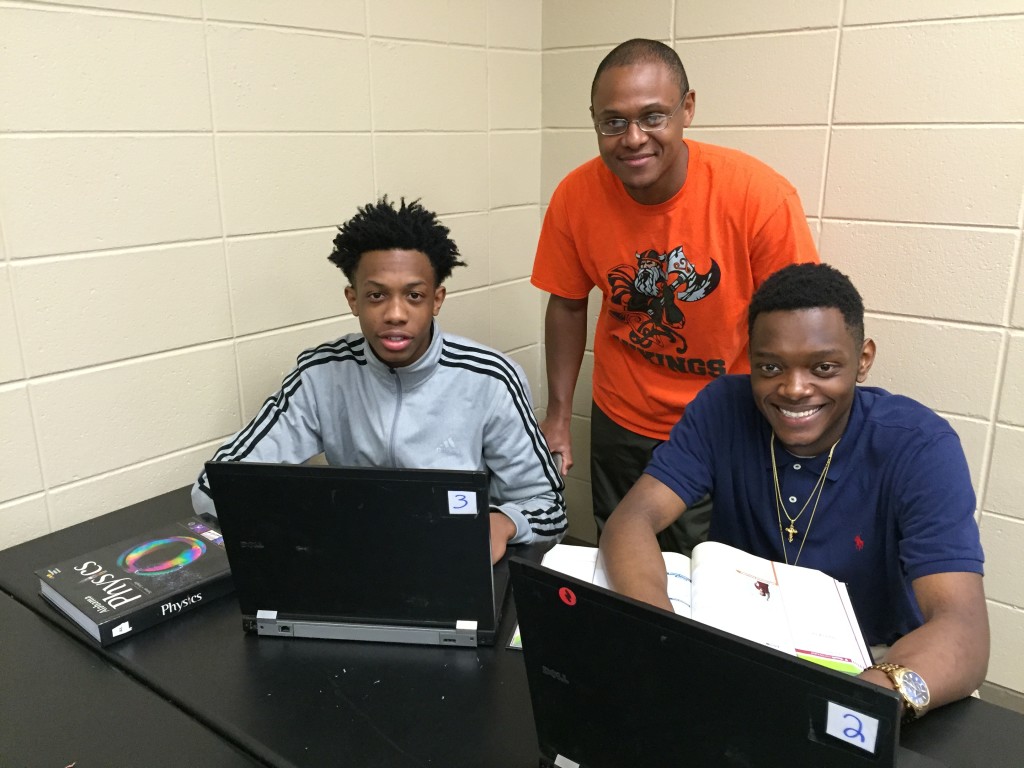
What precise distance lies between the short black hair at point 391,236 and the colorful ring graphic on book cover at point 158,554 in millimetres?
607

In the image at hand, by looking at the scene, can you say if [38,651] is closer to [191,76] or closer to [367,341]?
[367,341]

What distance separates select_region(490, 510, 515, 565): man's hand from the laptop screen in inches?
9.7

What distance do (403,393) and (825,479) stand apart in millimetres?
844

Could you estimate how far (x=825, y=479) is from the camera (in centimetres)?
140

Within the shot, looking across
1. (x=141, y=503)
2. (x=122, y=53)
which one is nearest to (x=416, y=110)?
(x=122, y=53)

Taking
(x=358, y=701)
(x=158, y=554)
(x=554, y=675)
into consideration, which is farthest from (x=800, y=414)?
(x=158, y=554)

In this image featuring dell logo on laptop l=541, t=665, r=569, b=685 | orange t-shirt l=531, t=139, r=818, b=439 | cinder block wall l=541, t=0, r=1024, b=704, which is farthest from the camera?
cinder block wall l=541, t=0, r=1024, b=704

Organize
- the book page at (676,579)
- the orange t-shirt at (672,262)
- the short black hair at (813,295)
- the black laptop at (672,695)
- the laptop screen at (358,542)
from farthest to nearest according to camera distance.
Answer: the orange t-shirt at (672,262), the short black hair at (813,295), the book page at (676,579), the laptop screen at (358,542), the black laptop at (672,695)

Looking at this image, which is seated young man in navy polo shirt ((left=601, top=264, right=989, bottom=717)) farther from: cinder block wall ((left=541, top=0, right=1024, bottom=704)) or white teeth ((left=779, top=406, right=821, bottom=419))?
cinder block wall ((left=541, top=0, right=1024, bottom=704))

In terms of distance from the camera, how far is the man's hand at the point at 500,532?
142 centimetres

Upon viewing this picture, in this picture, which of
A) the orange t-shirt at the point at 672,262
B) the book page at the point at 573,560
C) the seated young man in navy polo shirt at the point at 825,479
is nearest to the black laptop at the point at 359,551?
the book page at the point at 573,560

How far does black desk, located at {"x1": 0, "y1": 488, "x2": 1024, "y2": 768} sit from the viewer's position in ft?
3.20

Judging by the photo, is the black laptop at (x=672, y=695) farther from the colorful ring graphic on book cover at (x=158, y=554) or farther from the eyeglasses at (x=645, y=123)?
the eyeglasses at (x=645, y=123)

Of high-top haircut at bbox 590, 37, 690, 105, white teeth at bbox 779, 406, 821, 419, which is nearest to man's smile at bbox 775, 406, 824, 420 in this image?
white teeth at bbox 779, 406, 821, 419
